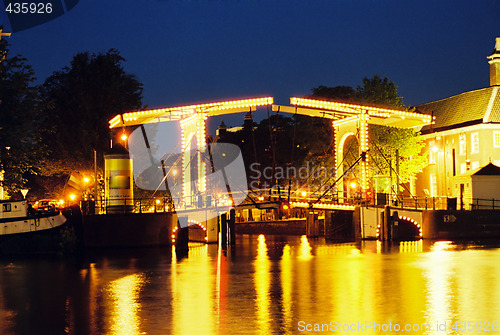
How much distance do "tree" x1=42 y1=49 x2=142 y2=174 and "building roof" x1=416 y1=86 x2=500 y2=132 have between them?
25925mm

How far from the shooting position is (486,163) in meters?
50.6

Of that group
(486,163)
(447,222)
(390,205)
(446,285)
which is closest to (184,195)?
(390,205)

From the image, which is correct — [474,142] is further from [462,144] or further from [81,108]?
[81,108]

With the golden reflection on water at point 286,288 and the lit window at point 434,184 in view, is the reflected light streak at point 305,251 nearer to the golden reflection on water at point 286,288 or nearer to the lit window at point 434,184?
the golden reflection on water at point 286,288

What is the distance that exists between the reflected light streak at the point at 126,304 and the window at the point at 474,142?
3628 cm

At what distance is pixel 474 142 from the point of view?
172 ft

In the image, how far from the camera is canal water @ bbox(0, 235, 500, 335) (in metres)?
13.5

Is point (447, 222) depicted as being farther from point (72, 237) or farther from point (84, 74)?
point (84, 74)

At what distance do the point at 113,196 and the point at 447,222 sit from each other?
19005 mm

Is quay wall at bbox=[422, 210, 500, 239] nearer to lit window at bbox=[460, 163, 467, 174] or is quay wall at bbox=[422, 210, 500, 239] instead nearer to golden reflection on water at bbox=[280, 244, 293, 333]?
golden reflection on water at bbox=[280, 244, 293, 333]

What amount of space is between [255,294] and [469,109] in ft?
138

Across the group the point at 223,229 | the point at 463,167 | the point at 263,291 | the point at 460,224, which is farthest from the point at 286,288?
the point at 463,167

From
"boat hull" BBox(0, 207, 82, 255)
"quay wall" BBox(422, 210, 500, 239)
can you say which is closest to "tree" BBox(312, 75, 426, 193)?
"quay wall" BBox(422, 210, 500, 239)

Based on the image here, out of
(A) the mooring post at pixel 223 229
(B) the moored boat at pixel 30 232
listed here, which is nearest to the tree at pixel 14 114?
(B) the moored boat at pixel 30 232
